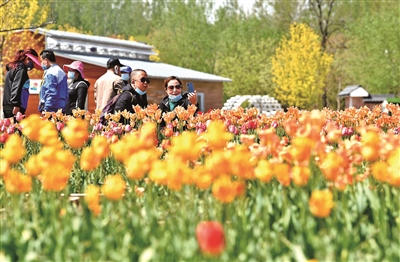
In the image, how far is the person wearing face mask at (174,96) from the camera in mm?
9094

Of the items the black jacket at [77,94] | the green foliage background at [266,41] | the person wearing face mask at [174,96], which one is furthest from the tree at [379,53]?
the person wearing face mask at [174,96]

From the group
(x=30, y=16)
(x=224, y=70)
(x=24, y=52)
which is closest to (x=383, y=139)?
(x=24, y=52)

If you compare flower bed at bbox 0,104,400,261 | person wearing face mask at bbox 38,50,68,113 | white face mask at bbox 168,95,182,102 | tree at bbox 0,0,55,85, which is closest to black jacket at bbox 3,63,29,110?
person wearing face mask at bbox 38,50,68,113

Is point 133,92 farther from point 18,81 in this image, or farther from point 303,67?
point 303,67

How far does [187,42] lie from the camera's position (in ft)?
147

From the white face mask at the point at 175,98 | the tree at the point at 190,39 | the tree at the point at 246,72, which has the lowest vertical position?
the white face mask at the point at 175,98

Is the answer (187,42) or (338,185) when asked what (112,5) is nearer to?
(187,42)

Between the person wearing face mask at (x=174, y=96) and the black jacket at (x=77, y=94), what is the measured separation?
1.88 metres

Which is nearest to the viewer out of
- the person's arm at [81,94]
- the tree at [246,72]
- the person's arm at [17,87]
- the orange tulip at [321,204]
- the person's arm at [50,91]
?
the orange tulip at [321,204]

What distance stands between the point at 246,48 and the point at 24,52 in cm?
3545

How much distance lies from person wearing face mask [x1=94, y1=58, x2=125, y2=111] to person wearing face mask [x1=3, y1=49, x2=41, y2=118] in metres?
1.02

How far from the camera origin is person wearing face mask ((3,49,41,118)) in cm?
1004

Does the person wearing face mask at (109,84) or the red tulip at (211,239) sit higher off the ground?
the person wearing face mask at (109,84)

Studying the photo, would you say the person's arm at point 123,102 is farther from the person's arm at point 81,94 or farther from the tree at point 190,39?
the tree at point 190,39
